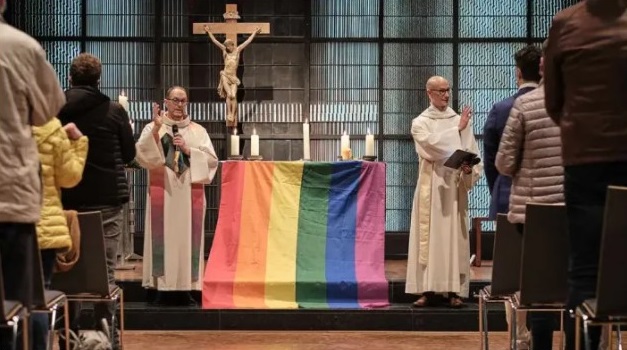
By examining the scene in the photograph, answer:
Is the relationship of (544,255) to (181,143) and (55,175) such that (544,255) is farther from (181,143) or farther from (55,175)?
(181,143)

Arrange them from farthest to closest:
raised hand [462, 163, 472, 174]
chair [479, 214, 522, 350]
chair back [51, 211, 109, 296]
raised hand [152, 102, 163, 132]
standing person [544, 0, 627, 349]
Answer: raised hand [462, 163, 472, 174] < raised hand [152, 102, 163, 132] < chair back [51, 211, 109, 296] < chair [479, 214, 522, 350] < standing person [544, 0, 627, 349]

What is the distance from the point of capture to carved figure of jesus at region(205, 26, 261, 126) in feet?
30.7

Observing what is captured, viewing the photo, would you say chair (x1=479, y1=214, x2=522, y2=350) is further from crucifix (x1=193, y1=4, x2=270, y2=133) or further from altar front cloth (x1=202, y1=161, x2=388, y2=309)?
crucifix (x1=193, y1=4, x2=270, y2=133)

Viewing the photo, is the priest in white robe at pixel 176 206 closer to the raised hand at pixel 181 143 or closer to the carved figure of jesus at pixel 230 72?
the raised hand at pixel 181 143

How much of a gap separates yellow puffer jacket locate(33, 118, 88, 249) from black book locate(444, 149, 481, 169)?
350cm

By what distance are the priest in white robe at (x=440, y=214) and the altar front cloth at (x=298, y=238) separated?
11.1 inches

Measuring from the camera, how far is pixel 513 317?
443 cm

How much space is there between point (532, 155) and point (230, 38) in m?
5.44

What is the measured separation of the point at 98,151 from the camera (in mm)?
5293

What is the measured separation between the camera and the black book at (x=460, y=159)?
7062 millimetres

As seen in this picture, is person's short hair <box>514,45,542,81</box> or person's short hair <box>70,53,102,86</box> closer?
person's short hair <box>514,45,542,81</box>

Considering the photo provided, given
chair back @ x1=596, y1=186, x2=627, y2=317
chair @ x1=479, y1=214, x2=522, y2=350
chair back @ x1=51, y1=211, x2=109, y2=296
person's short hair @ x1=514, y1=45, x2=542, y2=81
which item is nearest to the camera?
chair back @ x1=596, y1=186, x2=627, y2=317

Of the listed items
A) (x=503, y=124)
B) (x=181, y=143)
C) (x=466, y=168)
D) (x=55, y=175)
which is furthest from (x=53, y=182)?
(x=466, y=168)

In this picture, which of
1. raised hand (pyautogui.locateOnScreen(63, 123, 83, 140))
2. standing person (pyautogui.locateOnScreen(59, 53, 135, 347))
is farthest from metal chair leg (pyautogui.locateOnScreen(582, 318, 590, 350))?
standing person (pyautogui.locateOnScreen(59, 53, 135, 347))
